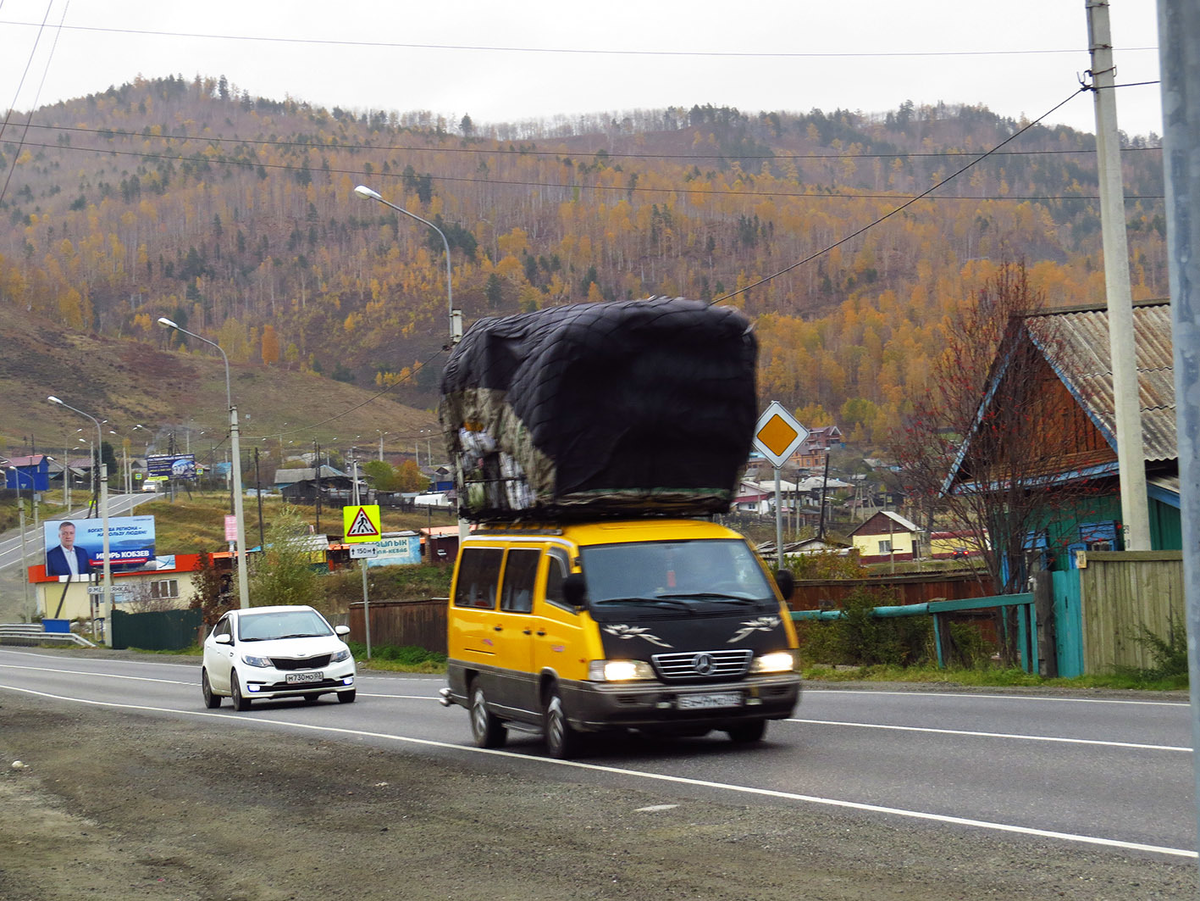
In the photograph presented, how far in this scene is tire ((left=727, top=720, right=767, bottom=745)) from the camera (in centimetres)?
1269

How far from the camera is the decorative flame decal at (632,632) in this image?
38.4 feet

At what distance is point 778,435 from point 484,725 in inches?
254

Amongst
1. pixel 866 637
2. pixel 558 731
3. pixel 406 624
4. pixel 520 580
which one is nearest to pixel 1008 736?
pixel 558 731

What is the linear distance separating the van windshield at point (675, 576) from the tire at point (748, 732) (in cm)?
120

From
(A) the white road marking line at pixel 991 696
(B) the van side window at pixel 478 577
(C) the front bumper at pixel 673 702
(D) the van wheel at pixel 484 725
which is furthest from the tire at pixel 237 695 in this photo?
(C) the front bumper at pixel 673 702

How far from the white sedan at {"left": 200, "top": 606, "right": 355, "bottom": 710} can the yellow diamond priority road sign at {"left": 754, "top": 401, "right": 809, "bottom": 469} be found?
7549 mm

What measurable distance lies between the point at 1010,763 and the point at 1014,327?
12.4 m

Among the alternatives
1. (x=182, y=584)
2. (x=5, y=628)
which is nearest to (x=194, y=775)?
(x=5, y=628)

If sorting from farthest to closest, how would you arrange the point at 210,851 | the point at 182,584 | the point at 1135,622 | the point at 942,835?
the point at 182,584
the point at 1135,622
the point at 210,851
the point at 942,835

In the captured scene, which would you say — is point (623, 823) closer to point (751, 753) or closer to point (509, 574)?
point (751, 753)

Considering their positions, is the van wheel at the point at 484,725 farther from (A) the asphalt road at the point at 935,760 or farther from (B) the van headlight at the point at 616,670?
(B) the van headlight at the point at 616,670

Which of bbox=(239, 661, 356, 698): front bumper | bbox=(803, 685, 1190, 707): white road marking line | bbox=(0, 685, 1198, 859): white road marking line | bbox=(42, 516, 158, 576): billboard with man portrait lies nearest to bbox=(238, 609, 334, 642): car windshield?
bbox=(239, 661, 356, 698): front bumper

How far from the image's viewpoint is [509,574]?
1344 centimetres

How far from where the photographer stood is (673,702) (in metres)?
11.6
